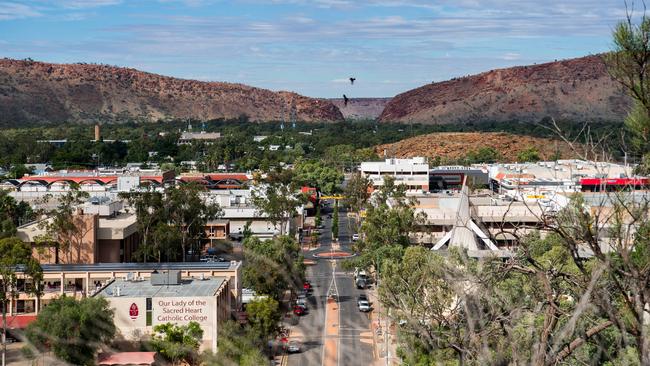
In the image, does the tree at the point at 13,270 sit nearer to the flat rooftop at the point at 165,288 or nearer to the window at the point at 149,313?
the flat rooftop at the point at 165,288

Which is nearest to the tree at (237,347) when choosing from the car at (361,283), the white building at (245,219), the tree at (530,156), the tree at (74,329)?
the tree at (74,329)

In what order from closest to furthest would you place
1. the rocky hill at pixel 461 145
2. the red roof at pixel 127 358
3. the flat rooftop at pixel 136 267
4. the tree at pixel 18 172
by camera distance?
A: 1. the red roof at pixel 127 358
2. the flat rooftop at pixel 136 267
3. the tree at pixel 18 172
4. the rocky hill at pixel 461 145

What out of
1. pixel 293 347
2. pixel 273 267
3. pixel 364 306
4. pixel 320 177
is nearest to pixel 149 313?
pixel 293 347

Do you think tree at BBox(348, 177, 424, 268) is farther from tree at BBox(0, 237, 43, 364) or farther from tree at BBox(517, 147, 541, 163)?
tree at BBox(517, 147, 541, 163)

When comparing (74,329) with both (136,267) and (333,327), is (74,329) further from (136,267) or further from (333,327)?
(333,327)

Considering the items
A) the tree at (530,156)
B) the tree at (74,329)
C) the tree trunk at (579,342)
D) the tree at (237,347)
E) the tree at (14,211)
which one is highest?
the tree trunk at (579,342)

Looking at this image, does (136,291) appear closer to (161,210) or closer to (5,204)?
(161,210)

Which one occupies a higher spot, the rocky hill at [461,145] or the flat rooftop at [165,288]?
the rocky hill at [461,145]
